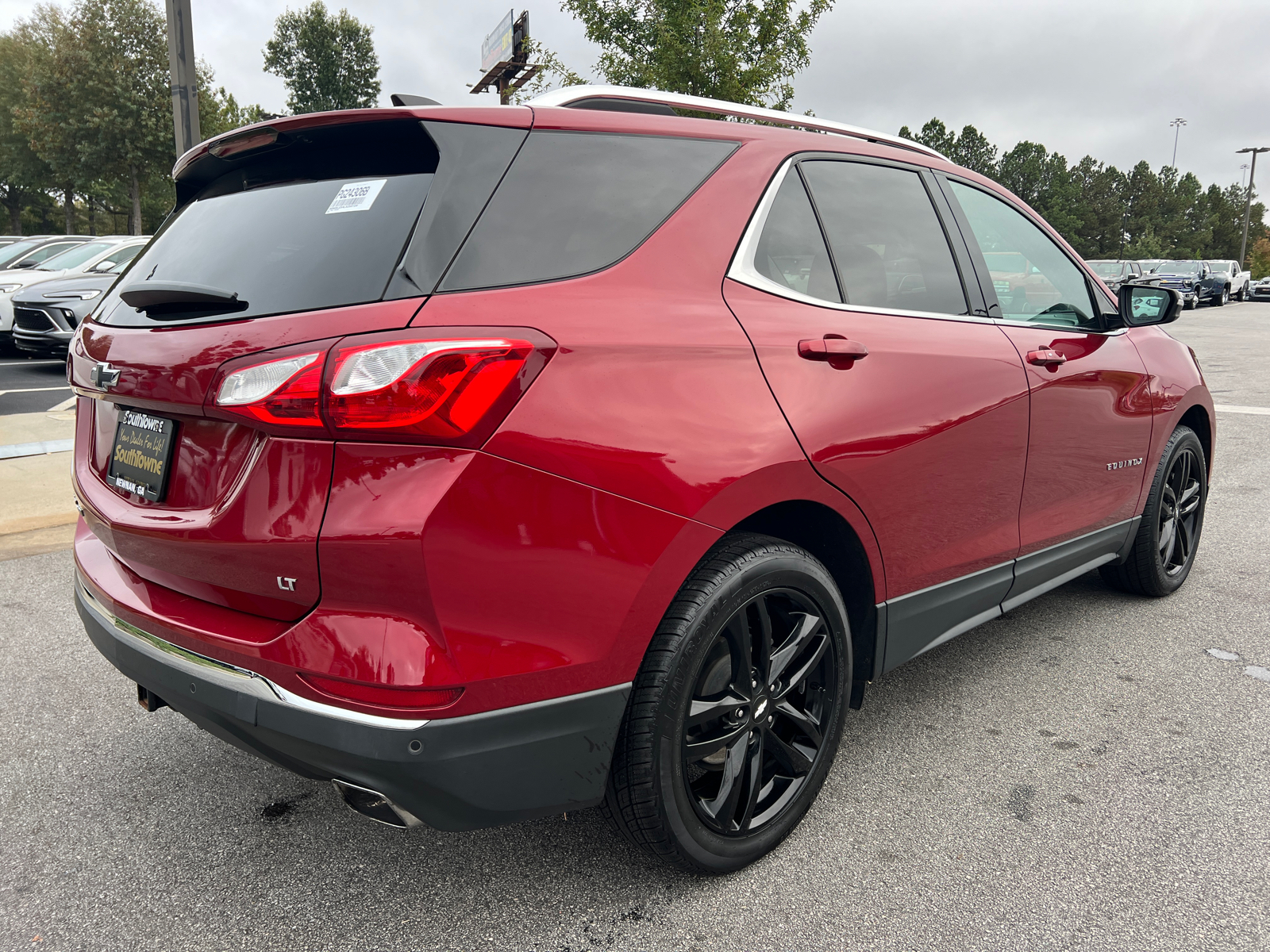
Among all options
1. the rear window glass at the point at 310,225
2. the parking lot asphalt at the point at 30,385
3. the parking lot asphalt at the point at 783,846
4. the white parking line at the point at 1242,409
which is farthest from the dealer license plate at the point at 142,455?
the white parking line at the point at 1242,409

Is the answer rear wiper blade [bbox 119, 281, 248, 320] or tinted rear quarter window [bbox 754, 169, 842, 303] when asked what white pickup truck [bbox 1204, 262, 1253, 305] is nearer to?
tinted rear quarter window [bbox 754, 169, 842, 303]

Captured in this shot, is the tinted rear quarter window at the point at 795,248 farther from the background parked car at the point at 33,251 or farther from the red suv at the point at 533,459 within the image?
the background parked car at the point at 33,251

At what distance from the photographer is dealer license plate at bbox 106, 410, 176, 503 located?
1.83m

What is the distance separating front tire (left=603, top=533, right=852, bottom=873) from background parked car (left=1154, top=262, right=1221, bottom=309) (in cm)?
3736

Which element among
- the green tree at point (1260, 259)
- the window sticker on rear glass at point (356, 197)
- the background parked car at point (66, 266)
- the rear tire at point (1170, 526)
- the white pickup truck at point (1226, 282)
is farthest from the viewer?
the green tree at point (1260, 259)

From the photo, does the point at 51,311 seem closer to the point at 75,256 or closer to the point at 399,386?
the point at 75,256

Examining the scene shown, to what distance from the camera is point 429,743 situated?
1.55 metres

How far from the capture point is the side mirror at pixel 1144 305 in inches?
133

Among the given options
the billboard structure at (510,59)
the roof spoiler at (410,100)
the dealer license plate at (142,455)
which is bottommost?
the dealer license plate at (142,455)

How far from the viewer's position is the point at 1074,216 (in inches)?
3253

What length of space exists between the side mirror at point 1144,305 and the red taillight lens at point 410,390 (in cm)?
283

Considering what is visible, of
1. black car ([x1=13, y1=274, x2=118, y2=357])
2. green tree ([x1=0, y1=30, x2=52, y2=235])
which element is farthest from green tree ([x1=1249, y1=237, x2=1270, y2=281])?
black car ([x1=13, y1=274, x2=118, y2=357])

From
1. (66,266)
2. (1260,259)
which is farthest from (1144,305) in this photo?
(1260,259)

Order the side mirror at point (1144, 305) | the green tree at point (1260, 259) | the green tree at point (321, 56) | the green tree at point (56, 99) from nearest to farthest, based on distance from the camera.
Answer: the side mirror at point (1144, 305), the green tree at point (56, 99), the green tree at point (321, 56), the green tree at point (1260, 259)
